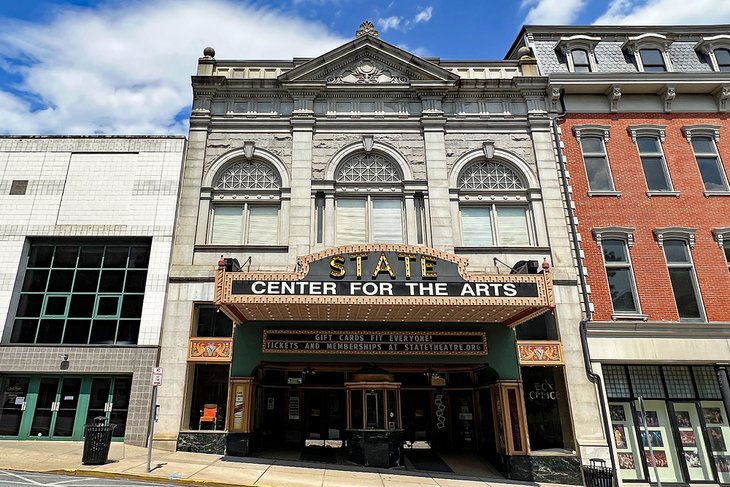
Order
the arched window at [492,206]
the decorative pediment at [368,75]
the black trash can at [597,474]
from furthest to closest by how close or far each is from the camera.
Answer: the decorative pediment at [368,75] < the arched window at [492,206] < the black trash can at [597,474]

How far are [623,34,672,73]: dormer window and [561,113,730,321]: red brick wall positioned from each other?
251cm

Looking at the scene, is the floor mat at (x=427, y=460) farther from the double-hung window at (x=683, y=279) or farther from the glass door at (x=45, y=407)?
the glass door at (x=45, y=407)

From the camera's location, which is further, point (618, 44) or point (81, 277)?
point (618, 44)

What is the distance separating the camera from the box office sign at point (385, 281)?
1380 cm

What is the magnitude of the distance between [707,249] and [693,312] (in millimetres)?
2568

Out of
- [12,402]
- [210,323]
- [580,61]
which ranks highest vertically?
[580,61]

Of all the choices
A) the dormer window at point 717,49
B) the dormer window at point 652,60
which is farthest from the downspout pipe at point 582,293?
the dormer window at point 717,49

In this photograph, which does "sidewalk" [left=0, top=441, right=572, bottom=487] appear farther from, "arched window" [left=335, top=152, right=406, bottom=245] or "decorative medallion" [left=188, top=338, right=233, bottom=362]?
"arched window" [left=335, top=152, right=406, bottom=245]

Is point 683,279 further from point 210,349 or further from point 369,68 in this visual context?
point 210,349

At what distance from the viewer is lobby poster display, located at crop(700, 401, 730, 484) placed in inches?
610

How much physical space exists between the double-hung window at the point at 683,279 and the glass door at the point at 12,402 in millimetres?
23209

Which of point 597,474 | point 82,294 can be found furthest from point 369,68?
point 597,474

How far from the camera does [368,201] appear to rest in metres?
18.5

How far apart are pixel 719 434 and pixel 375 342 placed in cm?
1203
